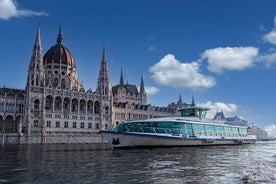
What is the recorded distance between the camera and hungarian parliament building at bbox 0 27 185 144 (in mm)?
109312

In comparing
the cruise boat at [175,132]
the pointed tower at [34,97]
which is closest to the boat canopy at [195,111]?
the cruise boat at [175,132]

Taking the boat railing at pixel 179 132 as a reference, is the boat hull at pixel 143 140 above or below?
below

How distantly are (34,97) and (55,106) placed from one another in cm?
1357

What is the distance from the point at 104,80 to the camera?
467 feet

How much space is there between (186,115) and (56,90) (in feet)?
200

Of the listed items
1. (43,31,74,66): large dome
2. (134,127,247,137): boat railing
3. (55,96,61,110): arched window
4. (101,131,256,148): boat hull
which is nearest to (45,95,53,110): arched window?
(55,96,61,110): arched window

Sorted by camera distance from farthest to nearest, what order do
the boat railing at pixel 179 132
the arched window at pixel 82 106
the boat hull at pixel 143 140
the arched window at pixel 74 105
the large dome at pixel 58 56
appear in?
the large dome at pixel 58 56, the arched window at pixel 82 106, the arched window at pixel 74 105, the boat railing at pixel 179 132, the boat hull at pixel 143 140

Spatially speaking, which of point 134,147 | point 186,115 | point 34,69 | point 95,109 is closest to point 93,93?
point 95,109

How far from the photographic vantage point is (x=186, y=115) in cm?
7669

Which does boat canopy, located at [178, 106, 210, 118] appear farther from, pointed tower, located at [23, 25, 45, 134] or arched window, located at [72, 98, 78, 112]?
arched window, located at [72, 98, 78, 112]

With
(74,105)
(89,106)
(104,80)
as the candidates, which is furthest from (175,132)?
(104,80)

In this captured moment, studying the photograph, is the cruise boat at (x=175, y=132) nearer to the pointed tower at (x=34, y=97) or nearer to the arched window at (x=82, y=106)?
the pointed tower at (x=34, y=97)

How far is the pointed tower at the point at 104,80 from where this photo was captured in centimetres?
13900

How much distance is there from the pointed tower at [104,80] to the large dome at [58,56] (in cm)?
1453
